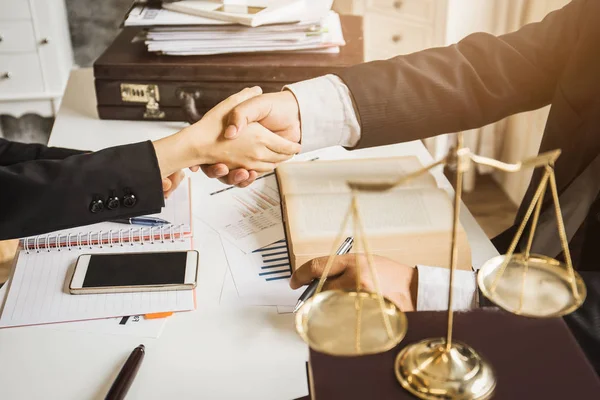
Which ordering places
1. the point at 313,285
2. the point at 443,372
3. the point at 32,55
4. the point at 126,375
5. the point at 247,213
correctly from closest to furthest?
the point at 443,372 → the point at 126,375 → the point at 313,285 → the point at 247,213 → the point at 32,55

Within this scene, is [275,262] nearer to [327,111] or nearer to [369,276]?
[369,276]

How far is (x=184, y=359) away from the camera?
0.77 metres

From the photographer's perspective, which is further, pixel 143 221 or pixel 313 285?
pixel 143 221

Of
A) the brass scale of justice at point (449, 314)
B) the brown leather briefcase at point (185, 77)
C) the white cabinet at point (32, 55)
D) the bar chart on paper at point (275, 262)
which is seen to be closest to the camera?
the brass scale of justice at point (449, 314)

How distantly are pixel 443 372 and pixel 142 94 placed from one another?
108cm

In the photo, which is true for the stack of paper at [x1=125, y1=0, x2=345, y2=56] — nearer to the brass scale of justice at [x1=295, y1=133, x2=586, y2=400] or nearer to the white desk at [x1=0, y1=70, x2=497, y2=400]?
the white desk at [x1=0, y1=70, x2=497, y2=400]

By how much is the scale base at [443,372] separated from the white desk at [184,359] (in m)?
0.24

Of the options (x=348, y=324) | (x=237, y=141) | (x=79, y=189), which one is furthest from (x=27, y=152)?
(x=348, y=324)

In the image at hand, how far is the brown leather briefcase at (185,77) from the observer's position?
137 centimetres

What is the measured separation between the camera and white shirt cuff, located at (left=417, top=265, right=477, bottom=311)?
78cm

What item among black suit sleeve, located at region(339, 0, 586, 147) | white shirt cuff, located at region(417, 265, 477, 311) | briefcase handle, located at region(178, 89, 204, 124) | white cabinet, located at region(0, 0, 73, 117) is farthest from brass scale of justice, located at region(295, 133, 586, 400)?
white cabinet, located at region(0, 0, 73, 117)

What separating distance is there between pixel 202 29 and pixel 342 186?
0.55 meters

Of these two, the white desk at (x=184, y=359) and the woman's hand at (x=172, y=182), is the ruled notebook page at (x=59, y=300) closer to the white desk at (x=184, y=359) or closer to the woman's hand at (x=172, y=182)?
the white desk at (x=184, y=359)

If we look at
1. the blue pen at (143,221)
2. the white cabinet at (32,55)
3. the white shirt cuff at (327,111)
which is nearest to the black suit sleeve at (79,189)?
the blue pen at (143,221)
